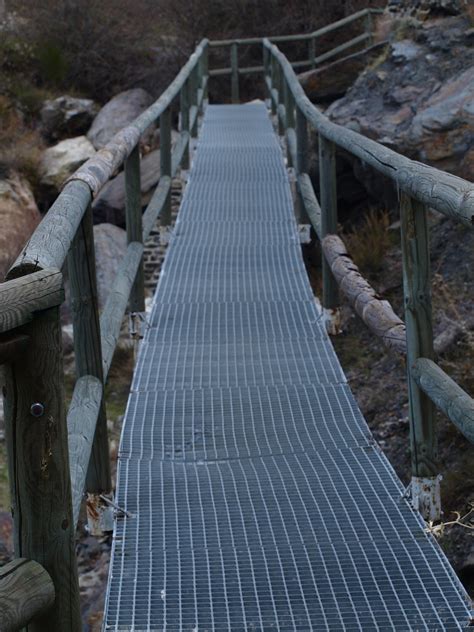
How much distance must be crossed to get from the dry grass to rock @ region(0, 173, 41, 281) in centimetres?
477

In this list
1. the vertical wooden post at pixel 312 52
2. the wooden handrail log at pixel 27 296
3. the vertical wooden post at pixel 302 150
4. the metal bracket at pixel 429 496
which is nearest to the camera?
the wooden handrail log at pixel 27 296

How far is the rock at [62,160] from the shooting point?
14750 mm

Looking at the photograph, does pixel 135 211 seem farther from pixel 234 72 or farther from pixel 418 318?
pixel 234 72

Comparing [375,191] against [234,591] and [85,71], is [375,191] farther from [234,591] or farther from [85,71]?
[85,71]

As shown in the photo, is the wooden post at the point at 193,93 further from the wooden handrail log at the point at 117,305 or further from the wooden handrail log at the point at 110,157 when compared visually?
the wooden handrail log at the point at 117,305

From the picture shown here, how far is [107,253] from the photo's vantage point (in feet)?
40.1

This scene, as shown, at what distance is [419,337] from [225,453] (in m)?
1.05

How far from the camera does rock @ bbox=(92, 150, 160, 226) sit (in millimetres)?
13594

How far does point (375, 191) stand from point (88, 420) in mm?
7074

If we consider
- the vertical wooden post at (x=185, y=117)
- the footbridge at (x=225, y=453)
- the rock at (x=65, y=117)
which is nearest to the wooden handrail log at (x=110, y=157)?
the footbridge at (x=225, y=453)

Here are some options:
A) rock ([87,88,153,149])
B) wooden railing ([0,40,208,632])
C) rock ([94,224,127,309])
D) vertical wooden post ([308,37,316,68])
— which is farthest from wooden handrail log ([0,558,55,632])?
vertical wooden post ([308,37,316,68])

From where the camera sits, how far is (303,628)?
8.84 feet

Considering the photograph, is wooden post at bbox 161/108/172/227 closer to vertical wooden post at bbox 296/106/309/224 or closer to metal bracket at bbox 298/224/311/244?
vertical wooden post at bbox 296/106/309/224

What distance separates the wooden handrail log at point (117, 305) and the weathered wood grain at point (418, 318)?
1.01 meters
